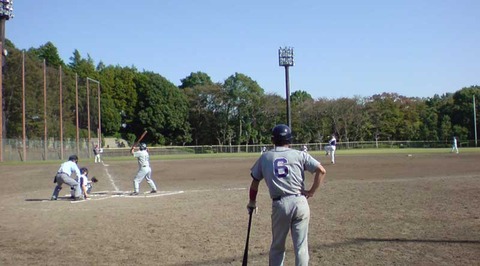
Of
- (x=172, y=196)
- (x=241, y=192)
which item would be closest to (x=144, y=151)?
(x=172, y=196)

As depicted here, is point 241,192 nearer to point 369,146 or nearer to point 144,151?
point 144,151

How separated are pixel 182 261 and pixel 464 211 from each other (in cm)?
685

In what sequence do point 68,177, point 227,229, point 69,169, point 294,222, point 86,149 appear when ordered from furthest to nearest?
1. point 86,149
2. point 69,169
3. point 68,177
4. point 227,229
5. point 294,222

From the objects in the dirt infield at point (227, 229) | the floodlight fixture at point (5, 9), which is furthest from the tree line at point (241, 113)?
the dirt infield at point (227, 229)

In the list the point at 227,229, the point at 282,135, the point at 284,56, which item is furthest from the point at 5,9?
the point at 282,135

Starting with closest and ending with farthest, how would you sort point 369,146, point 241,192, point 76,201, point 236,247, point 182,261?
point 182,261, point 236,247, point 76,201, point 241,192, point 369,146

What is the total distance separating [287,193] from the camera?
523 cm

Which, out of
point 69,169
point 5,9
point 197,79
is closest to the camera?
point 69,169

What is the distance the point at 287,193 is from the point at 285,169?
265mm

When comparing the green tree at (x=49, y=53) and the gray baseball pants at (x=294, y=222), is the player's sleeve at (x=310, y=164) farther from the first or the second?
the green tree at (x=49, y=53)

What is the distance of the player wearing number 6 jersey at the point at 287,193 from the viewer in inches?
204

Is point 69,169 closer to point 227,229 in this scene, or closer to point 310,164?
point 227,229

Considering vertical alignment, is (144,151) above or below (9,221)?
above

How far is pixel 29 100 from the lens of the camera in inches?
2077
